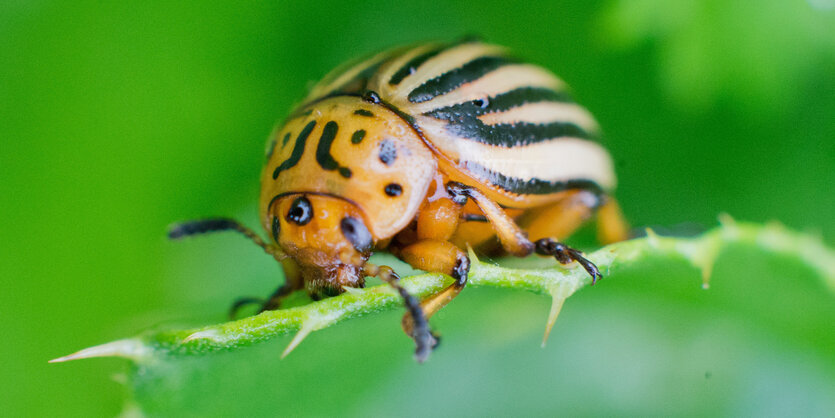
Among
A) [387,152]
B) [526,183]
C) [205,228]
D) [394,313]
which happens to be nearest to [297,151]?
[387,152]

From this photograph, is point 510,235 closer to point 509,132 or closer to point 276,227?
Answer: point 509,132

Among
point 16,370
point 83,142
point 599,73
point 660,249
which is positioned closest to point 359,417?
point 660,249

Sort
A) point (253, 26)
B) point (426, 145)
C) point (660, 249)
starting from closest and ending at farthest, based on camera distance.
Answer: point (660, 249)
point (426, 145)
point (253, 26)

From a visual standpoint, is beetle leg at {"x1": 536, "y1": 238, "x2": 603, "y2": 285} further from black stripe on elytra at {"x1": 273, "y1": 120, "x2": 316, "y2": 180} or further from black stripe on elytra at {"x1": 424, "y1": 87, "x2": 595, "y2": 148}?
black stripe on elytra at {"x1": 273, "y1": 120, "x2": 316, "y2": 180}

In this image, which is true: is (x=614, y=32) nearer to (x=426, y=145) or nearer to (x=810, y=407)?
(x=426, y=145)

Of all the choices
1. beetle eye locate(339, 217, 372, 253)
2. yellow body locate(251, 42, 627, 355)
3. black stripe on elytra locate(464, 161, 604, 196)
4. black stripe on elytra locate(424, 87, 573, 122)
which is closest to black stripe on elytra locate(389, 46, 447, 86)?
yellow body locate(251, 42, 627, 355)

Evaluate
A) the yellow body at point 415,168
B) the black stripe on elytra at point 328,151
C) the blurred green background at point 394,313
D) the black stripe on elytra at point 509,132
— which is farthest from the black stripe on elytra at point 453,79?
the blurred green background at point 394,313
